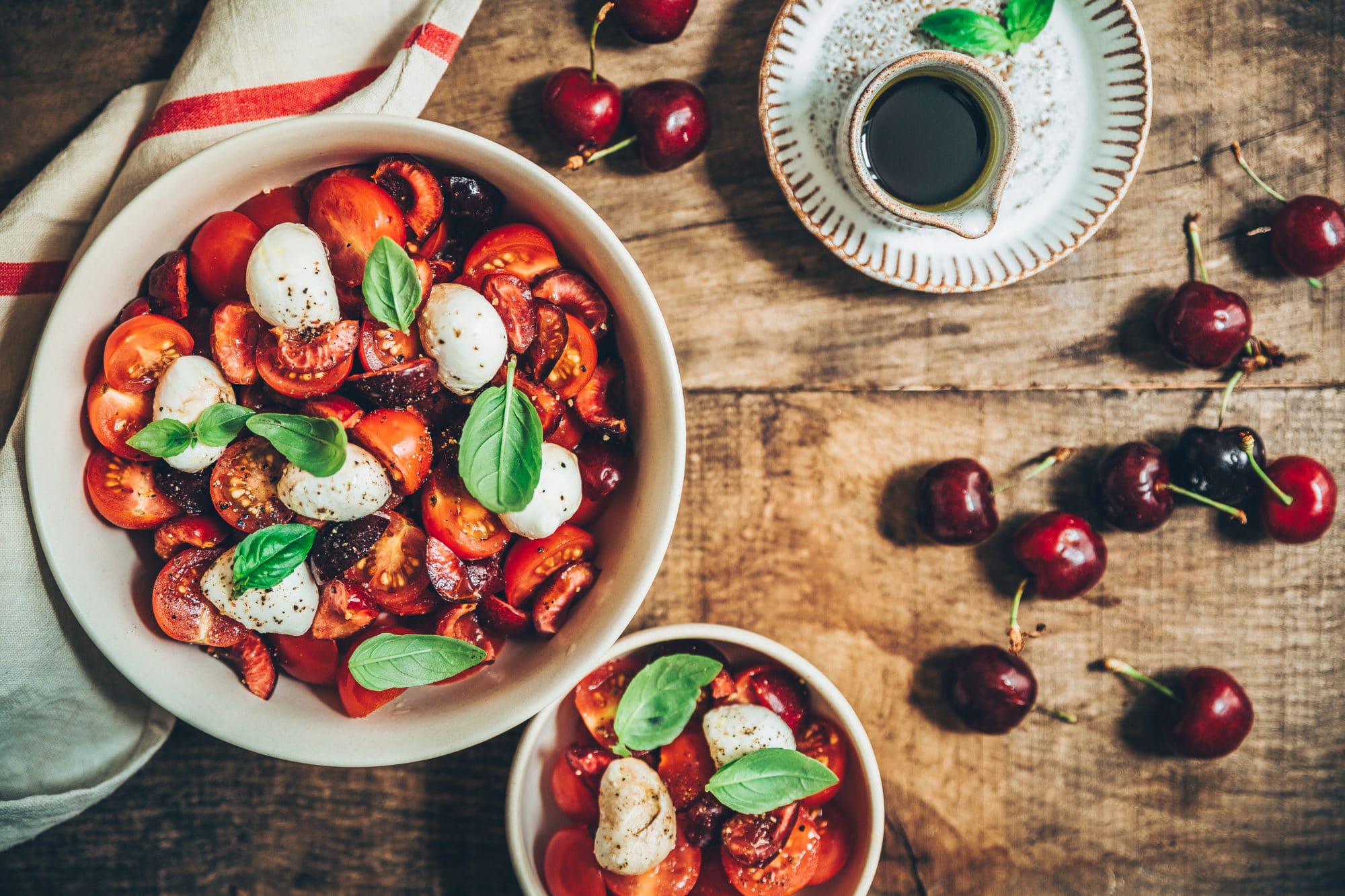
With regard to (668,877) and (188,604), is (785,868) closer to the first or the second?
(668,877)

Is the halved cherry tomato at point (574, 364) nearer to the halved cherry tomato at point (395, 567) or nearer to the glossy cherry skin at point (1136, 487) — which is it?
the halved cherry tomato at point (395, 567)

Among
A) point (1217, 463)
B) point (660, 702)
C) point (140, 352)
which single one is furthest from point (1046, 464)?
point (140, 352)

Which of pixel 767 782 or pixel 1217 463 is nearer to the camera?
pixel 767 782

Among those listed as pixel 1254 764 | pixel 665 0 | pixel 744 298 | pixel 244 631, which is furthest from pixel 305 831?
pixel 1254 764

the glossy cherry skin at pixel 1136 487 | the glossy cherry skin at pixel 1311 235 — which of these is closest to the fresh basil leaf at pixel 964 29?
the glossy cherry skin at pixel 1311 235

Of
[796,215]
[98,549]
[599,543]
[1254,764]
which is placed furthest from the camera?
[1254,764]

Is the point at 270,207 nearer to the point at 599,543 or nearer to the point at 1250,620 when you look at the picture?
the point at 599,543

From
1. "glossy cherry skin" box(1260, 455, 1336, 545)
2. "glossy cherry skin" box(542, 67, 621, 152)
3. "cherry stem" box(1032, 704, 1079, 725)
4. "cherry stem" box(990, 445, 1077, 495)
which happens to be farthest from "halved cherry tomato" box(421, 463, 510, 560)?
"glossy cherry skin" box(1260, 455, 1336, 545)
